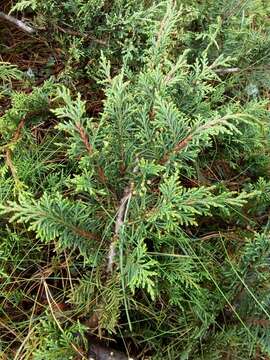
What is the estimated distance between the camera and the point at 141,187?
1409 mm

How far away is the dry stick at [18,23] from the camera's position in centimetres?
201

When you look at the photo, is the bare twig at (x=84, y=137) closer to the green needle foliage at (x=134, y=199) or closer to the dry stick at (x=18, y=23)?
the green needle foliage at (x=134, y=199)

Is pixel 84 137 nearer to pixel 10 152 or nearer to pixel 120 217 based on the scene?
pixel 120 217

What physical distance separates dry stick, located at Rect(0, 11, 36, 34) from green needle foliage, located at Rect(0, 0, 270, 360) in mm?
54

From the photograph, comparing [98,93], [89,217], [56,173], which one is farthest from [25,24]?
[89,217]

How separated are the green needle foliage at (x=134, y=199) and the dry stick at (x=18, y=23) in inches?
2.1

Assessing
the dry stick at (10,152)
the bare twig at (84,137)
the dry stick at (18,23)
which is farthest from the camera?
the dry stick at (18,23)

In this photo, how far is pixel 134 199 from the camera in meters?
1.46

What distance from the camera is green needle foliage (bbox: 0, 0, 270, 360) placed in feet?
4.56

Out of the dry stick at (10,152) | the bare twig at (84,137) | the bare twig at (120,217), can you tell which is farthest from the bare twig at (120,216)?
the dry stick at (10,152)

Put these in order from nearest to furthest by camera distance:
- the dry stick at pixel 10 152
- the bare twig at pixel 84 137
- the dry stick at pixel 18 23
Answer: the bare twig at pixel 84 137 < the dry stick at pixel 10 152 < the dry stick at pixel 18 23

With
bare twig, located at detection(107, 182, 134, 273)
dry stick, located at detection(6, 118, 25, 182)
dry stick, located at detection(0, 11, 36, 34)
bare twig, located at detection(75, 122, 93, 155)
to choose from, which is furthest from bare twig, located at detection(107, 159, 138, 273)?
dry stick, located at detection(0, 11, 36, 34)

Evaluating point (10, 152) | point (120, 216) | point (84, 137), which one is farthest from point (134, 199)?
point (10, 152)

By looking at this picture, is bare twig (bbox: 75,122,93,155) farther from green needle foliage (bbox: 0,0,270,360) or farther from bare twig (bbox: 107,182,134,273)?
bare twig (bbox: 107,182,134,273)
